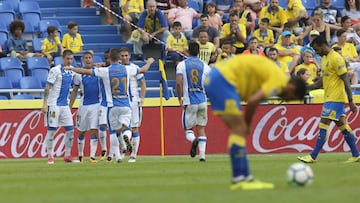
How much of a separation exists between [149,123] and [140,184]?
38.5 ft

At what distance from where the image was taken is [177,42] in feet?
87.7

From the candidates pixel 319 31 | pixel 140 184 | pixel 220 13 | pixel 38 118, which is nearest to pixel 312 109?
pixel 319 31

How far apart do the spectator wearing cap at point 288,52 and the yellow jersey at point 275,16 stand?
4.52ft

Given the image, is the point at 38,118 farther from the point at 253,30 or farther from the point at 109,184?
the point at 109,184

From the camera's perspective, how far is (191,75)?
66.9 feet

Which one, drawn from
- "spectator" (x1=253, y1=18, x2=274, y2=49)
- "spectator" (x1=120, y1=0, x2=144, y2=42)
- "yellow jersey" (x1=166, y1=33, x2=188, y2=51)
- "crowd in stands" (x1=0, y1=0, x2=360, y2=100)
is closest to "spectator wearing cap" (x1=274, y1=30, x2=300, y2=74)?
"crowd in stands" (x1=0, y1=0, x2=360, y2=100)

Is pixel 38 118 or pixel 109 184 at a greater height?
pixel 109 184

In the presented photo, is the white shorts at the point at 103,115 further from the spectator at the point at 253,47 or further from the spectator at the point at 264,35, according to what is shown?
the spectator at the point at 264,35

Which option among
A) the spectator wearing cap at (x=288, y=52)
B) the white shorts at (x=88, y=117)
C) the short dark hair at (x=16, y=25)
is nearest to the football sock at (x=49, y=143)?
the white shorts at (x=88, y=117)

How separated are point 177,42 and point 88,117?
535 cm

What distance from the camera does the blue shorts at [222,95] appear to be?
1180 centimetres

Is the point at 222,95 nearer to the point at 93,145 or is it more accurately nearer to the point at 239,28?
→ the point at 93,145

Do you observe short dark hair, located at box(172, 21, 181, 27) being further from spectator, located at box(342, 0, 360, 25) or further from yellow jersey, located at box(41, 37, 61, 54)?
spectator, located at box(342, 0, 360, 25)

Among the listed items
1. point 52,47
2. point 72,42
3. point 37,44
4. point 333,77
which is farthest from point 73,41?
point 333,77
